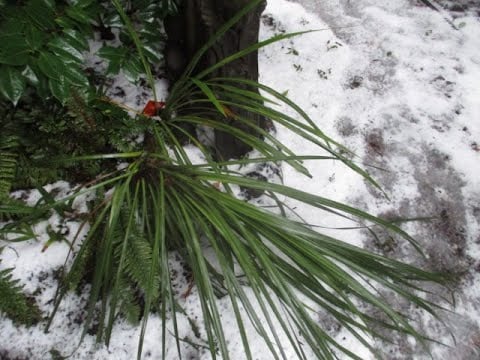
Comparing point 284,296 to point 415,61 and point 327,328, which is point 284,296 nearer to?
point 327,328

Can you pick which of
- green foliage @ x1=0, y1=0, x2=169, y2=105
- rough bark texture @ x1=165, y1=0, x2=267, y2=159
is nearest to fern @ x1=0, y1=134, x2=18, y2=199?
green foliage @ x1=0, y1=0, x2=169, y2=105

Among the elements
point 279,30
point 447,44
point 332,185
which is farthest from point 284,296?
point 447,44

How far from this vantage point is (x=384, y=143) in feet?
5.66

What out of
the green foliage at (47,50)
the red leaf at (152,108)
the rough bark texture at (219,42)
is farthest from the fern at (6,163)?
the rough bark texture at (219,42)

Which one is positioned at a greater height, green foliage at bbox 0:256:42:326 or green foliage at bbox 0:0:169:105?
green foliage at bbox 0:0:169:105

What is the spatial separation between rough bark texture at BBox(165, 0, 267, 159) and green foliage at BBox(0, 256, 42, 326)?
2.59 ft

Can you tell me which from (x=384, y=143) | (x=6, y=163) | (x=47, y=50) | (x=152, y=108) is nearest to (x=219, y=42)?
(x=152, y=108)

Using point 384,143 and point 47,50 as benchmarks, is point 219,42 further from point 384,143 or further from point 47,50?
point 384,143

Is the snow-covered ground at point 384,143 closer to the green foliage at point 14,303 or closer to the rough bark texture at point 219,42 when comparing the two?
the green foliage at point 14,303

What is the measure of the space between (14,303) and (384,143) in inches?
64.7

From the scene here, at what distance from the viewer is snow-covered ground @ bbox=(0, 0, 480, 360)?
3.66 ft

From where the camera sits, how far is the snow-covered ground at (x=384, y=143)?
3.66 feet

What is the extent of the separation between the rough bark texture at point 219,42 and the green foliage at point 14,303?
79 centimetres

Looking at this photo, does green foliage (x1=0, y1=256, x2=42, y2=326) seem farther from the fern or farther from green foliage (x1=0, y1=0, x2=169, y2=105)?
green foliage (x1=0, y1=0, x2=169, y2=105)
